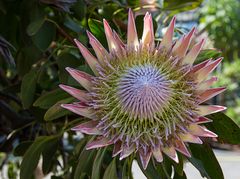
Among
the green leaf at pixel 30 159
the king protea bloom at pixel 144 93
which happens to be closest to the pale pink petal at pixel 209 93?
the king protea bloom at pixel 144 93

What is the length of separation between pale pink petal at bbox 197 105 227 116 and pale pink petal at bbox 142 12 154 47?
0.39 feet

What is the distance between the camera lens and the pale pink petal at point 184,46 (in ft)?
2.52

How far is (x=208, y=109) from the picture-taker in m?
0.78

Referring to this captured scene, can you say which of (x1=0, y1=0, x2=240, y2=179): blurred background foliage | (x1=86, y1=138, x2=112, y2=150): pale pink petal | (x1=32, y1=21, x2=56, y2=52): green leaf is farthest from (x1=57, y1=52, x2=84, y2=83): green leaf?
(x1=86, y1=138, x2=112, y2=150): pale pink petal

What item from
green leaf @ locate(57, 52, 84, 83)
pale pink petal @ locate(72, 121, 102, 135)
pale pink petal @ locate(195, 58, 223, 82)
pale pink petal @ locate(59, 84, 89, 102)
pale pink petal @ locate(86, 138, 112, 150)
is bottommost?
pale pink petal @ locate(86, 138, 112, 150)

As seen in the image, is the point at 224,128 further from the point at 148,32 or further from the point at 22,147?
the point at 22,147

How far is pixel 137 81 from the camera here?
802mm

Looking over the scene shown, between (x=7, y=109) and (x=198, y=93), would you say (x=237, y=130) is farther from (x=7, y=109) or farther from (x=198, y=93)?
(x=7, y=109)

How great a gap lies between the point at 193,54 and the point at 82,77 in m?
0.17

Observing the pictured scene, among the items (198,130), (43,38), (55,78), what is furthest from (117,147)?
(55,78)

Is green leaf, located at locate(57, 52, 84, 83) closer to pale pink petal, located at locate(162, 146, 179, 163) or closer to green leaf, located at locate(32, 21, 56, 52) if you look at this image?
green leaf, located at locate(32, 21, 56, 52)

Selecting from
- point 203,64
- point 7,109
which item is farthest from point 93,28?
point 7,109

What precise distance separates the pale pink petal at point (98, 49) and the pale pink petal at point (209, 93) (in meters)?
0.16

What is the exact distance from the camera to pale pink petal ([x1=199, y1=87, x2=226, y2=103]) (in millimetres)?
771
